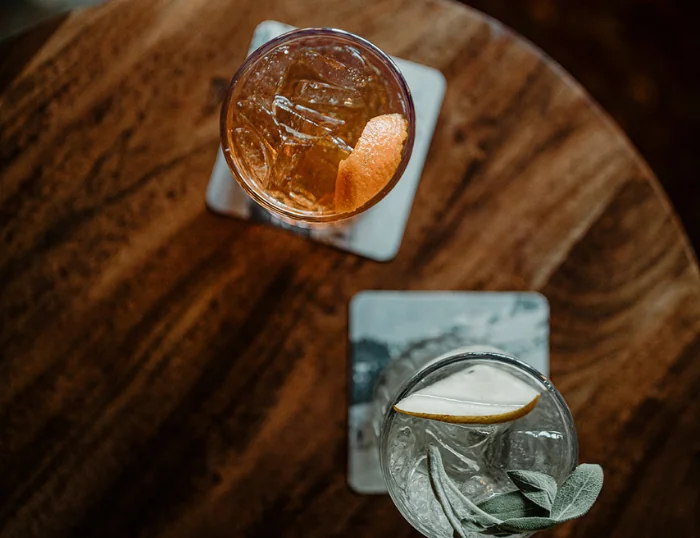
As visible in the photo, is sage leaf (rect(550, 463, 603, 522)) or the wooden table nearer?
sage leaf (rect(550, 463, 603, 522))

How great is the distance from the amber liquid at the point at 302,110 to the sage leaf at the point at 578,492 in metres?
0.51

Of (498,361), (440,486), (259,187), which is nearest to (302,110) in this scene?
(259,187)

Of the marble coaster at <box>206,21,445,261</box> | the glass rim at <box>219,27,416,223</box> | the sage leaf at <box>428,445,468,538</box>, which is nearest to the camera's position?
the sage leaf at <box>428,445,468,538</box>

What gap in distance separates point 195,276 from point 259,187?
0.74ft

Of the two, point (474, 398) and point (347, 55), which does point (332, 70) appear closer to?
point (347, 55)

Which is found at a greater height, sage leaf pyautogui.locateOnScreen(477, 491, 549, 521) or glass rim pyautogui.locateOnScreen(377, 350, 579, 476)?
glass rim pyautogui.locateOnScreen(377, 350, 579, 476)

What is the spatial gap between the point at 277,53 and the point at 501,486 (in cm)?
71

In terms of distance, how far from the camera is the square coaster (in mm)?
1107

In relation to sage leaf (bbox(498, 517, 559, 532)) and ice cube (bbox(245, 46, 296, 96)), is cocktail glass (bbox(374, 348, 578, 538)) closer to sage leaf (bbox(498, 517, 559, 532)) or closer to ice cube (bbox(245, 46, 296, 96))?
sage leaf (bbox(498, 517, 559, 532))

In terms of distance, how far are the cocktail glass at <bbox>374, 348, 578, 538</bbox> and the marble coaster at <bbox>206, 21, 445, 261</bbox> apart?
0.89 feet

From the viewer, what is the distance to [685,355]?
114cm

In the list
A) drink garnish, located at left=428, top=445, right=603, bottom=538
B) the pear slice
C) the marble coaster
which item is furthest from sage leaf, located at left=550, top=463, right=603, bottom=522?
the marble coaster

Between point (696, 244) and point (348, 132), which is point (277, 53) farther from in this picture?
point (696, 244)

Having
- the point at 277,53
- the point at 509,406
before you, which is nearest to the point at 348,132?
the point at 277,53
